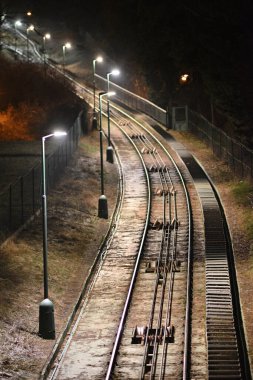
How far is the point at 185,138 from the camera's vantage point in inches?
2726

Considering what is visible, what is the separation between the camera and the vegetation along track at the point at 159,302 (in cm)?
2288

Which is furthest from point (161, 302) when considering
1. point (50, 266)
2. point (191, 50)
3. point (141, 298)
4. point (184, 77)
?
point (184, 77)

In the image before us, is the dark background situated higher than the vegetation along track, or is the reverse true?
the dark background

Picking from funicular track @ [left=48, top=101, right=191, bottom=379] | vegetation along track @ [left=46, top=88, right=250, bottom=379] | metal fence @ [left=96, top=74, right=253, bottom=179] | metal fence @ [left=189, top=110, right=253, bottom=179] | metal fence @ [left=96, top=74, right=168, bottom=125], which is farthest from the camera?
metal fence @ [left=96, top=74, right=168, bottom=125]

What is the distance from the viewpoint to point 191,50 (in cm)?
6750

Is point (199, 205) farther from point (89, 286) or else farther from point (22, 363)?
point (22, 363)

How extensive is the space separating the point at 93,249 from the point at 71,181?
1238 cm

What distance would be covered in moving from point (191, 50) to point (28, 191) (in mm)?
29219

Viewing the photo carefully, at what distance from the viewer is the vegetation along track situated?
901 inches

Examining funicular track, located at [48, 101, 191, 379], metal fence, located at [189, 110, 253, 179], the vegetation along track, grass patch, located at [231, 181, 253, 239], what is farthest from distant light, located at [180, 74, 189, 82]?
grass patch, located at [231, 181, 253, 239]

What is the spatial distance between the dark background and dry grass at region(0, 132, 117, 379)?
12.7m

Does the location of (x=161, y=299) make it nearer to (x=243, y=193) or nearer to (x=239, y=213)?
(x=239, y=213)

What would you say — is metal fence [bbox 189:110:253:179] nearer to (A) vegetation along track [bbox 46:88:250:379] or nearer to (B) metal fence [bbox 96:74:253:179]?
(B) metal fence [bbox 96:74:253:179]

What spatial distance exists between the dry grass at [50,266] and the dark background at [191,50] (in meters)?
12.7
